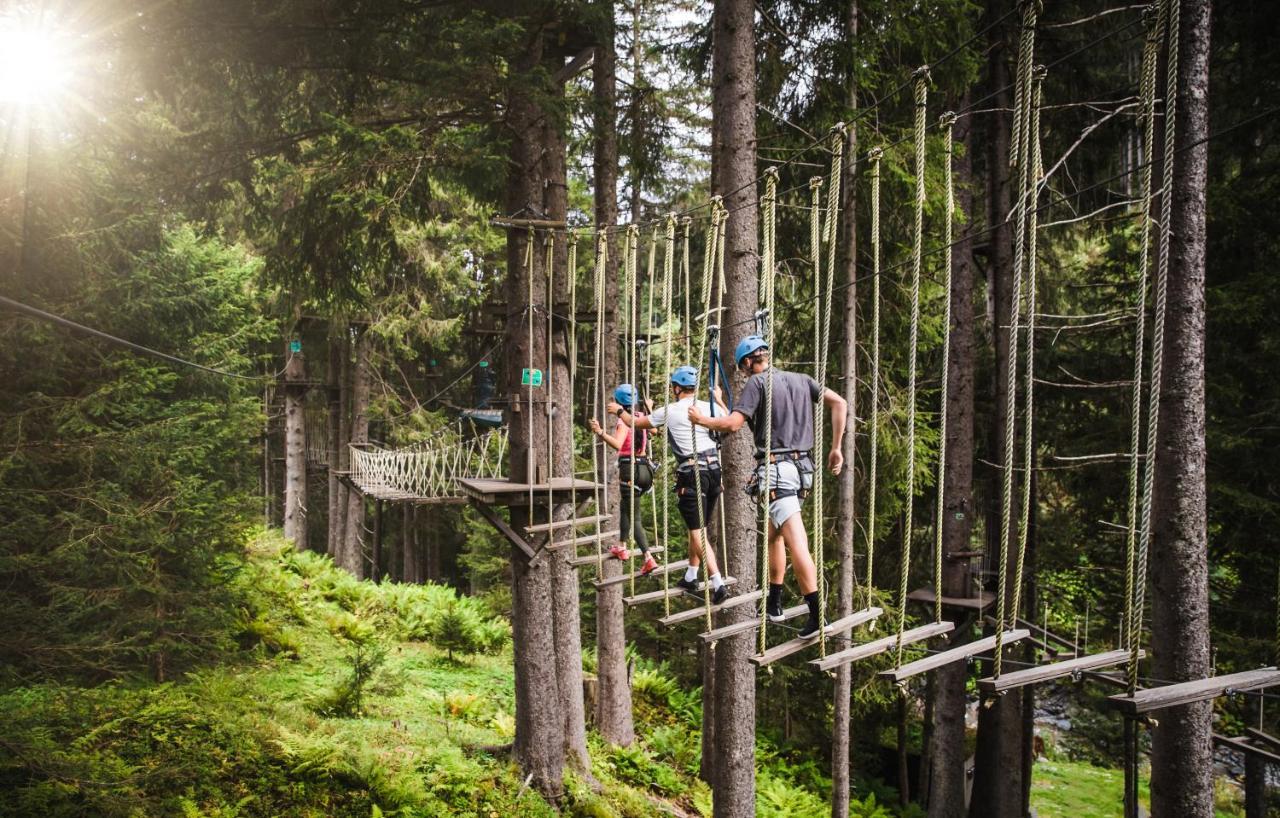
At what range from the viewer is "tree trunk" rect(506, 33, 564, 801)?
21.4ft

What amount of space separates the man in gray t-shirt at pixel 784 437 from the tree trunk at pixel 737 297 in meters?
1.37

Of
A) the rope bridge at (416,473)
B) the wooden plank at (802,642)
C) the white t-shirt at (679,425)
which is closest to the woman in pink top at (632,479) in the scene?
the white t-shirt at (679,425)

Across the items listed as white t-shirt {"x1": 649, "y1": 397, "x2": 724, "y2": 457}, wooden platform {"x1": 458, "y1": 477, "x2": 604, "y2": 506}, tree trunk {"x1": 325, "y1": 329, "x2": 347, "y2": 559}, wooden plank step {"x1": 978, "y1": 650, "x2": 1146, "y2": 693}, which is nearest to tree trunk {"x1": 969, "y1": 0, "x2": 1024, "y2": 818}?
white t-shirt {"x1": 649, "y1": 397, "x2": 724, "y2": 457}

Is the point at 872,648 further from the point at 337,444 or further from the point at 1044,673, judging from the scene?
the point at 337,444

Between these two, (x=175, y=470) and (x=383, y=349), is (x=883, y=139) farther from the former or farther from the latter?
(x=383, y=349)

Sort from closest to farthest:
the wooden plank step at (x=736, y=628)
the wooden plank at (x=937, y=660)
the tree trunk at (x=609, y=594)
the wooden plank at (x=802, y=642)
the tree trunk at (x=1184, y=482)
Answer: the wooden plank at (x=937, y=660) → the wooden plank at (x=802, y=642) → the wooden plank step at (x=736, y=628) → the tree trunk at (x=1184, y=482) → the tree trunk at (x=609, y=594)

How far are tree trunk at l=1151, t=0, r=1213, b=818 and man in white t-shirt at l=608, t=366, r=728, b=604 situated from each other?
2.61 meters

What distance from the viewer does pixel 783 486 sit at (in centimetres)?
427

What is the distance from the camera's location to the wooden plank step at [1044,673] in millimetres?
3133

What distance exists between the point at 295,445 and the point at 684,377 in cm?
1283

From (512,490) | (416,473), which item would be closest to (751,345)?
(512,490)

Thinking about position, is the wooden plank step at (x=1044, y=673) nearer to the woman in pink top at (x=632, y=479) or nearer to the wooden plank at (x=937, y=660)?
the wooden plank at (x=937, y=660)

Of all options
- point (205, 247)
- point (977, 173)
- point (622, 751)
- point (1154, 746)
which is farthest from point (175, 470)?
point (977, 173)

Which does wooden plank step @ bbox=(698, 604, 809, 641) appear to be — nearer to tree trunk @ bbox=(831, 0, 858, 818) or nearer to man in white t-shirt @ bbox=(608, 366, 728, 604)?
man in white t-shirt @ bbox=(608, 366, 728, 604)
